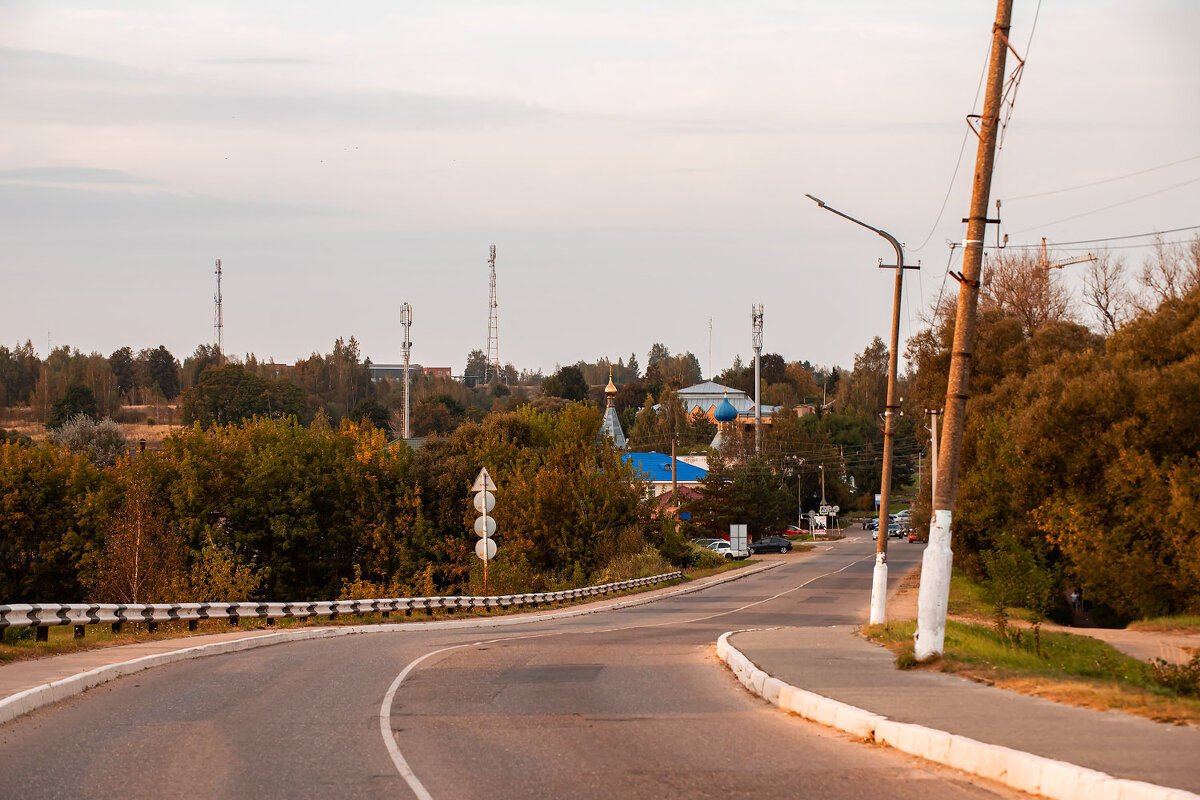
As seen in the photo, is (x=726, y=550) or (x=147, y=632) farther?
(x=726, y=550)

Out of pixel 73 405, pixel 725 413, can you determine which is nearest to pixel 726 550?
pixel 725 413

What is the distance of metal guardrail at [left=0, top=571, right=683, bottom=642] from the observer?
1917 cm

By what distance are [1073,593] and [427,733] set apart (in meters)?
37.4

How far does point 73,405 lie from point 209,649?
14185 cm

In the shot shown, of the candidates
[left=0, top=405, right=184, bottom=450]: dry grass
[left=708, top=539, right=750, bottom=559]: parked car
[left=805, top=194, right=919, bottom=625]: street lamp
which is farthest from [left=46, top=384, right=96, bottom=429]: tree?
[left=805, top=194, right=919, bottom=625]: street lamp

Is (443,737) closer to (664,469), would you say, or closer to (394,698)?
(394,698)

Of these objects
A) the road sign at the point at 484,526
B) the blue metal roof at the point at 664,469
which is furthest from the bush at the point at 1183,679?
the blue metal roof at the point at 664,469

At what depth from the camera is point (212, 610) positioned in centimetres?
2658

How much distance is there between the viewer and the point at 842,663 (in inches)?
605

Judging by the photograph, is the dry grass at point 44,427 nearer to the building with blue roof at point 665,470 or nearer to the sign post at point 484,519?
the building with blue roof at point 665,470

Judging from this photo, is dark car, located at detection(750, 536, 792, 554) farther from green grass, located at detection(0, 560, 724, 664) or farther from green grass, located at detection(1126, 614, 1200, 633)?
green grass, located at detection(1126, 614, 1200, 633)

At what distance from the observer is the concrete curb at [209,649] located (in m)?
12.4

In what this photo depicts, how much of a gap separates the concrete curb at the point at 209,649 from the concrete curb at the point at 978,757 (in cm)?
811

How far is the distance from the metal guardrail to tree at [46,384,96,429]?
4662 inches
